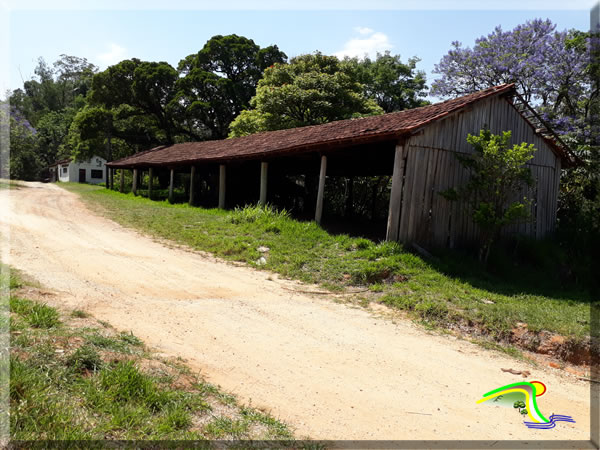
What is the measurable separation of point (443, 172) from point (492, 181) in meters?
1.27

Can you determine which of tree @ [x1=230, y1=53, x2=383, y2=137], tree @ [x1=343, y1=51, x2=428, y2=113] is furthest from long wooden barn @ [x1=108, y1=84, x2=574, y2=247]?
tree @ [x1=343, y1=51, x2=428, y2=113]

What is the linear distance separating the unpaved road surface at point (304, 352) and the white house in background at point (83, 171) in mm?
41733

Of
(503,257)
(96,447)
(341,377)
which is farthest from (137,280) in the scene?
(503,257)

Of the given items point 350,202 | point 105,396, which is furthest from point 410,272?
point 350,202

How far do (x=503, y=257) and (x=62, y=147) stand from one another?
53.2 m

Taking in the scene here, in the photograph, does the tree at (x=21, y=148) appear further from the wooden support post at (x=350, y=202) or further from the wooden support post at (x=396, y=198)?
the wooden support post at (x=396, y=198)

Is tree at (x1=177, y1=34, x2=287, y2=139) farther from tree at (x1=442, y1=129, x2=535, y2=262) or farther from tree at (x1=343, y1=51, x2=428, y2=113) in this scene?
tree at (x1=442, y1=129, x2=535, y2=262)

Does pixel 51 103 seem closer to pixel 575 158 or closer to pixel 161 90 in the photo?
pixel 161 90

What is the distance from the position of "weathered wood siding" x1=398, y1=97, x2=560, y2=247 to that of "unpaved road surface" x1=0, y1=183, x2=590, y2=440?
411cm

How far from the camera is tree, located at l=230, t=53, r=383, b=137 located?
75.7 ft

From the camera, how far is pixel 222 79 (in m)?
33.8

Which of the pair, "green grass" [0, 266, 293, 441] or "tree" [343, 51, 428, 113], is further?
"tree" [343, 51, 428, 113]

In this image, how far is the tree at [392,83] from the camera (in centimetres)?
3391

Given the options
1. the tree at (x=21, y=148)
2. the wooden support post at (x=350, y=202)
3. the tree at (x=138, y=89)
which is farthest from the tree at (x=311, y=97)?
the tree at (x=21, y=148)
